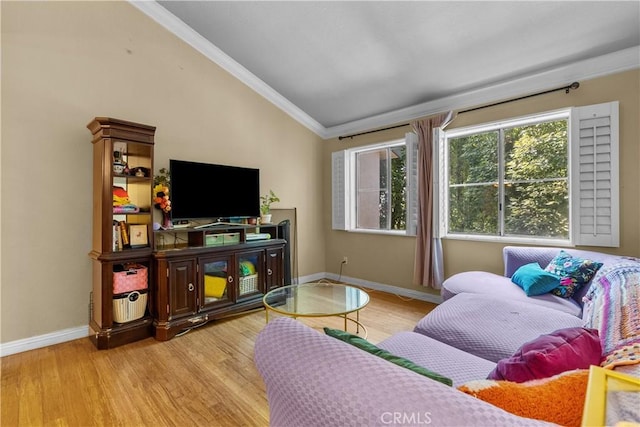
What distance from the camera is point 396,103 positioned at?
3.63 metres

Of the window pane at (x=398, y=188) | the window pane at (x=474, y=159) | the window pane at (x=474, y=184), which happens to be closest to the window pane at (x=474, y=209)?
the window pane at (x=474, y=184)

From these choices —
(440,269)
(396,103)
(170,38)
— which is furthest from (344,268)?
(170,38)

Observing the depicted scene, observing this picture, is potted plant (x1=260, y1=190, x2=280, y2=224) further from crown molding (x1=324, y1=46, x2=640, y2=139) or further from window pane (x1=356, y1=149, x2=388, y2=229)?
crown molding (x1=324, y1=46, x2=640, y2=139)

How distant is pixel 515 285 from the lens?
2455mm

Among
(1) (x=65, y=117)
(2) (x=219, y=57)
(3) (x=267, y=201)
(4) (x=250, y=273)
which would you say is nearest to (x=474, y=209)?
(3) (x=267, y=201)

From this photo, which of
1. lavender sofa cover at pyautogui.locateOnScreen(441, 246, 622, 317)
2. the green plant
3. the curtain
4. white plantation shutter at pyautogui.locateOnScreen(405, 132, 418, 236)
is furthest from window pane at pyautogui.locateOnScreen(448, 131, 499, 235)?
the green plant

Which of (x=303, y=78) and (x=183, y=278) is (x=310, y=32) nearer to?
(x=303, y=78)

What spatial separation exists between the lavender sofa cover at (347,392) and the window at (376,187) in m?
3.08

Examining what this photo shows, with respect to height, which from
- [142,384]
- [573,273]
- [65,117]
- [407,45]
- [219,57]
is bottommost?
[142,384]

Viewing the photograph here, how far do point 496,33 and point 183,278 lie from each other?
341 cm

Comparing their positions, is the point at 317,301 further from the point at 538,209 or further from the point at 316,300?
the point at 538,209

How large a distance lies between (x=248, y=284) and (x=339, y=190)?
198cm

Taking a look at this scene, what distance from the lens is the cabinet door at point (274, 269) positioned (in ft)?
10.9

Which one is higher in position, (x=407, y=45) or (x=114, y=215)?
(x=407, y=45)
